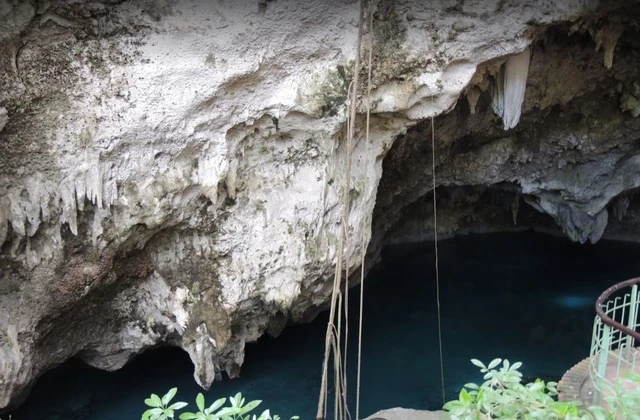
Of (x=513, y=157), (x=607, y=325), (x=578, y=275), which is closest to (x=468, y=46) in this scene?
(x=607, y=325)

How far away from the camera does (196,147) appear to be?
17.5ft

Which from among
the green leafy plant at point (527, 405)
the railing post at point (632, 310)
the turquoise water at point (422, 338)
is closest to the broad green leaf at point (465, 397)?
the green leafy plant at point (527, 405)

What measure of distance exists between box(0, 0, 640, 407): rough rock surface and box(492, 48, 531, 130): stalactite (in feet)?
0.14

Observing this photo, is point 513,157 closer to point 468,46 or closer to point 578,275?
point 578,275

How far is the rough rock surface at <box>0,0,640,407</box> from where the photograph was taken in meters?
4.91

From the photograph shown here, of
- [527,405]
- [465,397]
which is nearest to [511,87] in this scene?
[527,405]

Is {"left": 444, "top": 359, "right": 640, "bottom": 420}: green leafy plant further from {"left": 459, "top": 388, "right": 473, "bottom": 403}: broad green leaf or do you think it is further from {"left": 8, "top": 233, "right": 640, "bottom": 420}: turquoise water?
{"left": 8, "top": 233, "right": 640, "bottom": 420}: turquoise water

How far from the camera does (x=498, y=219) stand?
1305 cm

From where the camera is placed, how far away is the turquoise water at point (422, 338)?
23.1 feet

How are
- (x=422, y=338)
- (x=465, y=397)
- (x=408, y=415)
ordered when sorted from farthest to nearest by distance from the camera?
(x=422, y=338) < (x=408, y=415) < (x=465, y=397)

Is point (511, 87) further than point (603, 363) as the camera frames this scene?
Yes

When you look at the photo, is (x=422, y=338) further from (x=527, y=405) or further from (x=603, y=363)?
(x=527, y=405)

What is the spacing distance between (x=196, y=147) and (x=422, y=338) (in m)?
5.17

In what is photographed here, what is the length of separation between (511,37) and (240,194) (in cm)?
318
